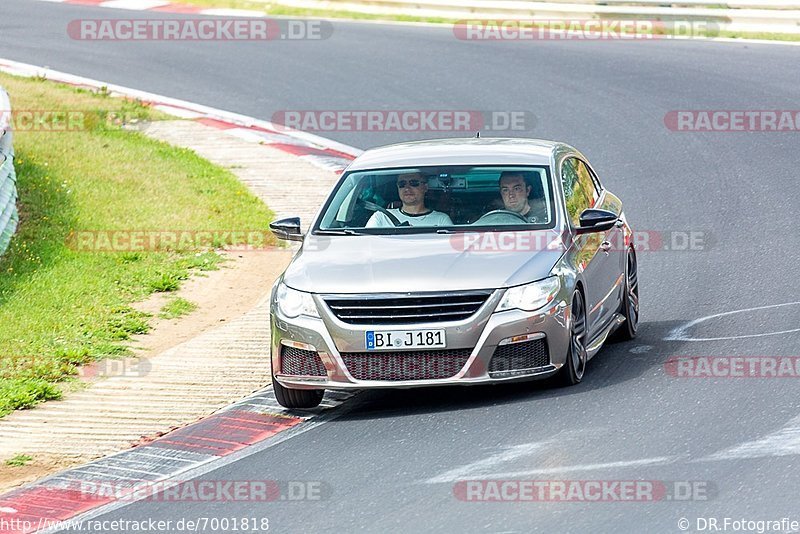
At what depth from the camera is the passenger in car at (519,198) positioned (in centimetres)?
1009

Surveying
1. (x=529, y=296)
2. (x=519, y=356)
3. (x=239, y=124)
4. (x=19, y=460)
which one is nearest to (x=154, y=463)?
(x=19, y=460)

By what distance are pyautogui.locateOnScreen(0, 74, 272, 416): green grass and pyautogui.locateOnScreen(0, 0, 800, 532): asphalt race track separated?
2.45 m

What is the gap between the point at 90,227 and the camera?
14.5 meters

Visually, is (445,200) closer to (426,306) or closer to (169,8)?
(426,306)

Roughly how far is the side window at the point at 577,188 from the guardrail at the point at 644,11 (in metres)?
13.5

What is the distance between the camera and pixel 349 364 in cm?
904

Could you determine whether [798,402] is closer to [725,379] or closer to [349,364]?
[725,379]

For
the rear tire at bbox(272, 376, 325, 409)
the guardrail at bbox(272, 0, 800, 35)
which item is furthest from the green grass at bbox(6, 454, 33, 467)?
the guardrail at bbox(272, 0, 800, 35)

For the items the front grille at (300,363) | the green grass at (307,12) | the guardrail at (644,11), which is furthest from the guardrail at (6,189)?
the green grass at (307,12)

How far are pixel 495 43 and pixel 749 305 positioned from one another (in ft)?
48.0

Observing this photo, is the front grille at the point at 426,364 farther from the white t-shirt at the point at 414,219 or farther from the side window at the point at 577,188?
the side window at the point at 577,188

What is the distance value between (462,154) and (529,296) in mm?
1875

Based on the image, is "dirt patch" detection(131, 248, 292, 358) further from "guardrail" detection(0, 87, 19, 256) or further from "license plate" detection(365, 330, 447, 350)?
"license plate" detection(365, 330, 447, 350)

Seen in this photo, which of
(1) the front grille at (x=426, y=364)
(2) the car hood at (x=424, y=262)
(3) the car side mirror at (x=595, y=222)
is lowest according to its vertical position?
(1) the front grille at (x=426, y=364)
